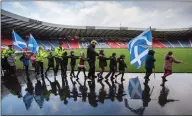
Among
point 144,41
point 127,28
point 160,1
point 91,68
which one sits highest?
point 127,28

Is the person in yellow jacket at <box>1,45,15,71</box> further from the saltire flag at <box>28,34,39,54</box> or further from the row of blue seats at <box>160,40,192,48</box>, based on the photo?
the row of blue seats at <box>160,40,192,48</box>

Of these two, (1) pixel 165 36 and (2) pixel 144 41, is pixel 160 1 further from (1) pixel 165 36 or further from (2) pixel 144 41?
(1) pixel 165 36

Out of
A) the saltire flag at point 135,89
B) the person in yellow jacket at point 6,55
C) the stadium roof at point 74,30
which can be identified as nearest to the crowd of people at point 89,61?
the person in yellow jacket at point 6,55

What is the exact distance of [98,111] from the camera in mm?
5949

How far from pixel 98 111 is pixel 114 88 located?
205 cm

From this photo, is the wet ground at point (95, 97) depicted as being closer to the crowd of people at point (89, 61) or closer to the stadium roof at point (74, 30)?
the crowd of people at point (89, 61)

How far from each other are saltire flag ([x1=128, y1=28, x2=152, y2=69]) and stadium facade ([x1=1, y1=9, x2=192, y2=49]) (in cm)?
1301

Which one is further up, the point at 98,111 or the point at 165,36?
the point at 165,36

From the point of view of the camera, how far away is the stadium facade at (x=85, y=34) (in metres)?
21.7

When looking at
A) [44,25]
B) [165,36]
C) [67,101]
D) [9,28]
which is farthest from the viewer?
[165,36]

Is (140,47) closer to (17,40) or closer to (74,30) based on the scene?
(17,40)

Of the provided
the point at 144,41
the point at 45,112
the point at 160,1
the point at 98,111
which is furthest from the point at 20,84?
the point at 160,1

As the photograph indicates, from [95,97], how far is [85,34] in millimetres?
19960

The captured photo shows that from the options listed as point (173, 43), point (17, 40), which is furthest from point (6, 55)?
point (173, 43)
